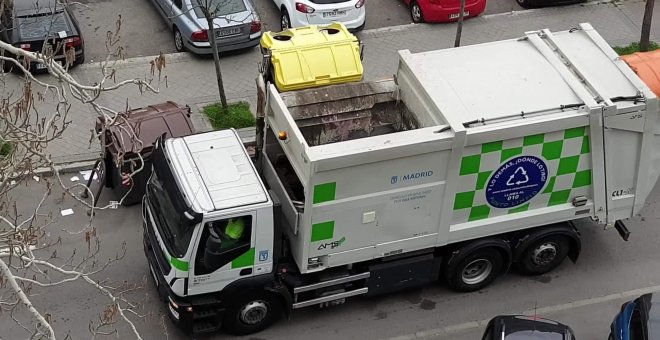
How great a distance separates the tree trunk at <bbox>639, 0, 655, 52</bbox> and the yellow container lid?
7.08 meters

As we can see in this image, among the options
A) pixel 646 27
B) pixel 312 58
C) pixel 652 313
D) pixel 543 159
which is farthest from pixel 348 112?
pixel 646 27

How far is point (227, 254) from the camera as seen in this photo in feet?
34.8

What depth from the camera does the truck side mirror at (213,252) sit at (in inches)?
408

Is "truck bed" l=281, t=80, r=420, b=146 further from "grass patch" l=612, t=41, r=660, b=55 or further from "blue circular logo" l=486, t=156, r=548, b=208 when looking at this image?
"grass patch" l=612, t=41, r=660, b=55

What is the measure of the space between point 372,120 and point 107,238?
404 cm

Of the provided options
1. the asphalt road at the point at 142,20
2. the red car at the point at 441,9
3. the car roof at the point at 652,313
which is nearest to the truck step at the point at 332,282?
the car roof at the point at 652,313

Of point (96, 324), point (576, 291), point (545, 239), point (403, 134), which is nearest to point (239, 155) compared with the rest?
point (403, 134)

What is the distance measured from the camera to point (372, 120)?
475 inches

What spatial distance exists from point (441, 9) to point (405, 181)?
26.9 ft

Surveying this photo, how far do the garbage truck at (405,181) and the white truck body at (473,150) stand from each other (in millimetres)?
21

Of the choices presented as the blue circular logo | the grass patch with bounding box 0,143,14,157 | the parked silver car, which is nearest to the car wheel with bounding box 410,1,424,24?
the parked silver car

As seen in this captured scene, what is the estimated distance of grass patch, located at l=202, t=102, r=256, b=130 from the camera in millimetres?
15547

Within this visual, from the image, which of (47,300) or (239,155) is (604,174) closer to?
(239,155)

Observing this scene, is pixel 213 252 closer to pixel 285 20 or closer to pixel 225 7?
pixel 225 7
